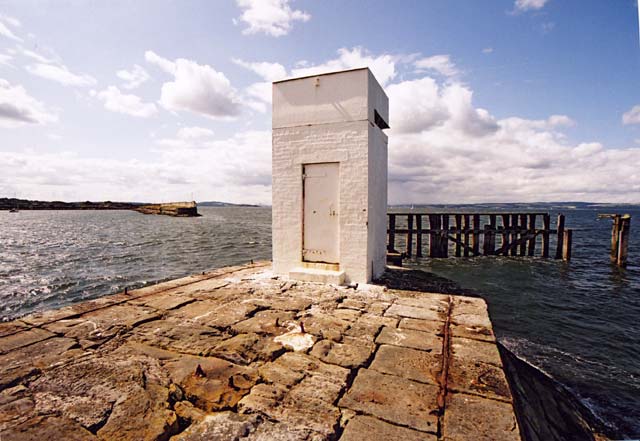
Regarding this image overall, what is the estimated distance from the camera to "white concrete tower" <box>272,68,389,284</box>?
21.5ft

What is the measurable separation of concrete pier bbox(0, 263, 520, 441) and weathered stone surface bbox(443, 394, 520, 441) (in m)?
0.01

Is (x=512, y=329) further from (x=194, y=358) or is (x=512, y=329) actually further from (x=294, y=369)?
(x=194, y=358)

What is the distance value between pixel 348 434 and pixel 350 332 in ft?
6.03

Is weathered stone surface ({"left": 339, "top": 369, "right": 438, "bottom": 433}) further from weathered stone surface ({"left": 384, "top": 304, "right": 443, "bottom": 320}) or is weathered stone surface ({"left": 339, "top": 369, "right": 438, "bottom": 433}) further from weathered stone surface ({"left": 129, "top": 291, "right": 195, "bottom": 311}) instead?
weathered stone surface ({"left": 129, "top": 291, "right": 195, "bottom": 311})

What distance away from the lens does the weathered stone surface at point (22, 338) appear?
3781 mm

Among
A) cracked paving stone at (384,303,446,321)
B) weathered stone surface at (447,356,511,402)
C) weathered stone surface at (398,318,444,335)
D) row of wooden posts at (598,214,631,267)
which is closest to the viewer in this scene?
weathered stone surface at (447,356,511,402)

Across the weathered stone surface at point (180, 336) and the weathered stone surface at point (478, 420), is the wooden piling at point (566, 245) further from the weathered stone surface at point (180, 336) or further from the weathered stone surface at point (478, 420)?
the weathered stone surface at point (180, 336)

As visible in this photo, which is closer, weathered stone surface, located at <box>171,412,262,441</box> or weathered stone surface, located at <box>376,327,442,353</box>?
weathered stone surface, located at <box>171,412,262,441</box>

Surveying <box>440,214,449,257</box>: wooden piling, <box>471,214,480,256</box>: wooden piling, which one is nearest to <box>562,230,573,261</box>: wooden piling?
<box>471,214,480,256</box>: wooden piling

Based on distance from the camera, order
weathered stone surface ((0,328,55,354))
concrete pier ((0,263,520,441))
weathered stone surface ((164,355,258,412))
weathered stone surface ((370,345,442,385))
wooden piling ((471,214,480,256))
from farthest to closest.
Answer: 1. wooden piling ((471,214,480,256))
2. weathered stone surface ((0,328,55,354))
3. weathered stone surface ((370,345,442,385))
4. weathered stone surface ((164,355,258,412))
5. concrete pier ((0,263,520,441))

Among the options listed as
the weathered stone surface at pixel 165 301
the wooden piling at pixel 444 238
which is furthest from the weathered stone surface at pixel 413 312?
the wooden piling at pixel 444 238

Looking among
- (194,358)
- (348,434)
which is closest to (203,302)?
(194,358)

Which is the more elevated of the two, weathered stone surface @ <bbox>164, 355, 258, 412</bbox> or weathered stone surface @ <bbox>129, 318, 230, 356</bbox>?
weathered stone surface @ <bbox>129, 318, 230, 356</bbox>

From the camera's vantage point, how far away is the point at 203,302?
555cm
